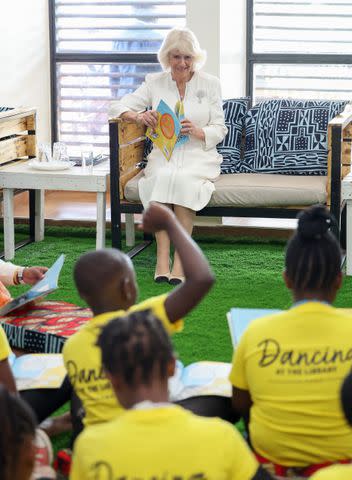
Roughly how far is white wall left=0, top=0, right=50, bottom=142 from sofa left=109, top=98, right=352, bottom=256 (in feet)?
Result: 4.34

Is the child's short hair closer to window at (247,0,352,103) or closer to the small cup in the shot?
the small cup

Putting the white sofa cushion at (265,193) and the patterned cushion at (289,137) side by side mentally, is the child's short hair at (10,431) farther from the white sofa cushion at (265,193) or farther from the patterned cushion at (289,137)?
the patterned cushion at (289,137)

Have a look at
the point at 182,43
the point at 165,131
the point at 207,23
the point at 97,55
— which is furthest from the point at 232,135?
the point at 97,55

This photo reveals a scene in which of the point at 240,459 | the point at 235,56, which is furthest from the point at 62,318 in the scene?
the point at 235,56

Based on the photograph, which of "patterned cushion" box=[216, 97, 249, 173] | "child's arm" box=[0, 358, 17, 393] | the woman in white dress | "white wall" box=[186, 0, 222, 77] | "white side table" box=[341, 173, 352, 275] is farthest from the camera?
"white wall" box=[186, 0, 222, 77]

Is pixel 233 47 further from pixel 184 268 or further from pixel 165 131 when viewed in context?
pixel 184 268

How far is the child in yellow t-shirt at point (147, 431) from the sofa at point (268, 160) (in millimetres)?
3074

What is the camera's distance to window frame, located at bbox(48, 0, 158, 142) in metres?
6.51

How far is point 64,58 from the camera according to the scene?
6.63 meters

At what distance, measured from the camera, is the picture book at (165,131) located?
15.6 ft

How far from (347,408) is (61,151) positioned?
12.7 ft

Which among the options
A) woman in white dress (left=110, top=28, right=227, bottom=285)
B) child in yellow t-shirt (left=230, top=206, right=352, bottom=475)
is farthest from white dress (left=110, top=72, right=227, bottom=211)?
child in yellow t-shirt (left=230, top=206, right=352, bottom=475)

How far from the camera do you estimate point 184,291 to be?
2.07 meters

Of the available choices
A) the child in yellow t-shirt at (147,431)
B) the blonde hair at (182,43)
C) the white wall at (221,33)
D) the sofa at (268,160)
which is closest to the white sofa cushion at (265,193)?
the sofa at (268,160)
